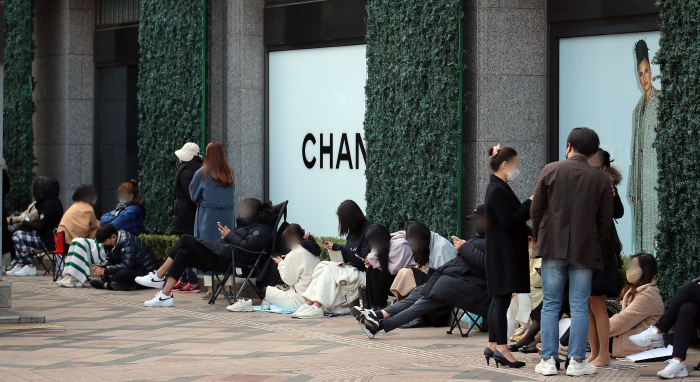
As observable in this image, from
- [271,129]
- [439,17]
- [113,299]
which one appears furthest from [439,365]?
[271,129]

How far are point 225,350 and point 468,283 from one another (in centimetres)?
220

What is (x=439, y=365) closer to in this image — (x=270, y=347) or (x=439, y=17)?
(x=270, y=347)

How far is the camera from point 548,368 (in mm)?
6820

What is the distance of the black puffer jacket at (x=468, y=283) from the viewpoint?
331 inches

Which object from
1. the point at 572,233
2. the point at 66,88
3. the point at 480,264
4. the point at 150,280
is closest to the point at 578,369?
the point at 572,233

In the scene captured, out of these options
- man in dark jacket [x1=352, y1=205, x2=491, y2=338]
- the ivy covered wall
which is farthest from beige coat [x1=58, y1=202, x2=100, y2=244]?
the ivy covered wall

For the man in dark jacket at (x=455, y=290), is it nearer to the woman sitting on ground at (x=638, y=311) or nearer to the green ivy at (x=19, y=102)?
the woman sitting on ground at (x=638, y=311)

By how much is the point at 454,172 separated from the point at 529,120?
1016 millimetres

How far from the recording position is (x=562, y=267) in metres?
6.85

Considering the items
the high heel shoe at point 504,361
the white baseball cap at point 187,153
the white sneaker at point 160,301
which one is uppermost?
the white baseball cap at point 187,153

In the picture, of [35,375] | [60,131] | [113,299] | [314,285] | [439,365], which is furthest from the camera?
[60,131]

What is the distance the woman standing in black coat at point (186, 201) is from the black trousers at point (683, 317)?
684cm

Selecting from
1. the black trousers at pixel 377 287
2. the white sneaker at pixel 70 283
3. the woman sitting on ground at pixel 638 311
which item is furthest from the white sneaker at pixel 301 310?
the white sneaker at pixel 70 283

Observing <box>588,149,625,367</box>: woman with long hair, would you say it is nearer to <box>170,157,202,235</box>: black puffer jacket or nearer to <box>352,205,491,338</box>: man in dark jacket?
<box>352,205,491,338</box>: man in dark jacket
